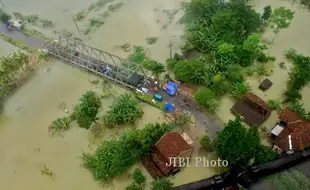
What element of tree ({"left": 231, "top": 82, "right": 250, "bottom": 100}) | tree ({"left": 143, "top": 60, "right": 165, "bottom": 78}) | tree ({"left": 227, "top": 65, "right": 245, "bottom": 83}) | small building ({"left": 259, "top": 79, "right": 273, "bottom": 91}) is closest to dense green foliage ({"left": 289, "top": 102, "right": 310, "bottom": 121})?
small building ({"left": 259, "top": 79, "right": 273, "bottom": 91})

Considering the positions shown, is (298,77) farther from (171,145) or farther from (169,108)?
(171,145)

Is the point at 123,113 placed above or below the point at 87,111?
below

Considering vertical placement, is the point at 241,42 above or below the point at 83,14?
below

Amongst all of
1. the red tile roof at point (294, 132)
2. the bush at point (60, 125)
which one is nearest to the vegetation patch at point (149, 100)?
the bush at point (60, 125)

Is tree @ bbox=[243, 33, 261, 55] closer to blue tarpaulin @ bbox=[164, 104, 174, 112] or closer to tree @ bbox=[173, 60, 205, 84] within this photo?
tree @ bbox=[173, 60, 205, 84]

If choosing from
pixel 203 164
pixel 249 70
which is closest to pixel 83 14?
pixel 249 70

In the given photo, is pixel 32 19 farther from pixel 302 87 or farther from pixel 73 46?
pixel 302 87

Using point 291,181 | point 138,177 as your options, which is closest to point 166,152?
point 138,177
